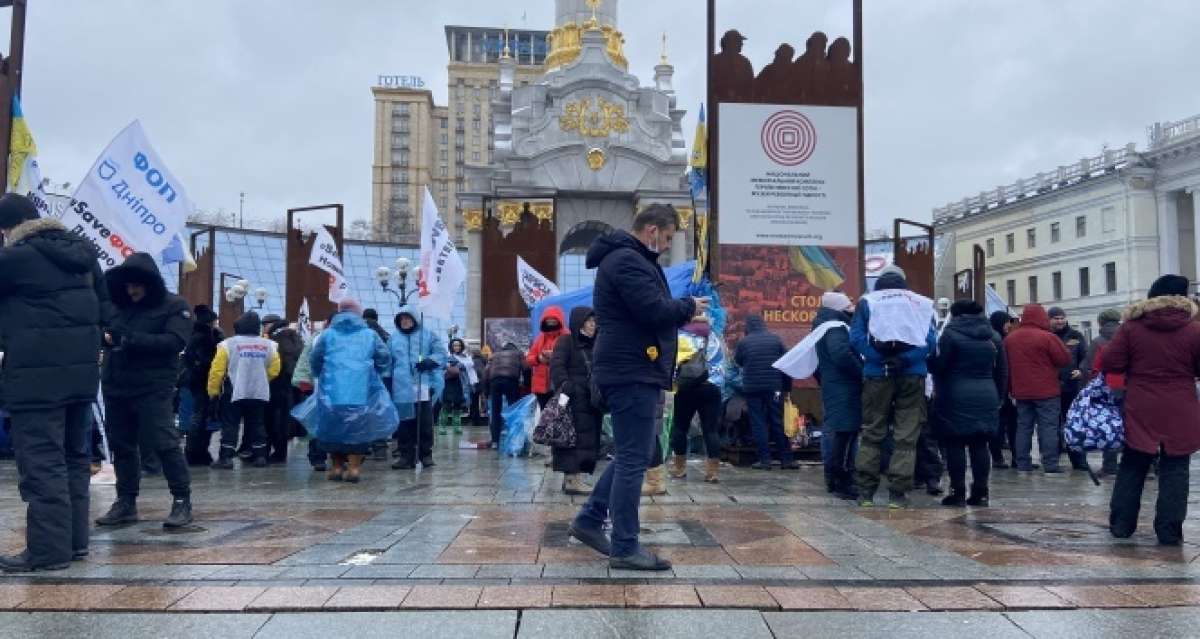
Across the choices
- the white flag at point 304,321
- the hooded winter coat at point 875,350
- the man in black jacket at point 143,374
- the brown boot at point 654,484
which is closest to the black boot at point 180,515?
the man in black jacket at point 143,374

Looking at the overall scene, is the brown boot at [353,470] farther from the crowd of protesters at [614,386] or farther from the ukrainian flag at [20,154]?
the ukrainian flag at [20,154]

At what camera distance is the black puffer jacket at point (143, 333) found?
641 centimetres

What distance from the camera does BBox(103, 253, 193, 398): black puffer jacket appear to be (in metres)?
6.41

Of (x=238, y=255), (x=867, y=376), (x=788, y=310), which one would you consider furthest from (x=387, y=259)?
(x=867, y=376)

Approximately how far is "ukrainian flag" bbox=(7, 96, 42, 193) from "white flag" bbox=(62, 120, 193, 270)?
247 cm

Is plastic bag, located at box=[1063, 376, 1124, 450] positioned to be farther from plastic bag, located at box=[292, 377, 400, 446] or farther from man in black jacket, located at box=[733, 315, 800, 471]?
plastic bag, located at box=[292, 377, 400, 446]

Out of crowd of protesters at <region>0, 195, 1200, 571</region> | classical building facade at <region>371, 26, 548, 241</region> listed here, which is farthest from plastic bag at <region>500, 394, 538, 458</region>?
classical building facade at <region>371, 26, 548, 241</region>

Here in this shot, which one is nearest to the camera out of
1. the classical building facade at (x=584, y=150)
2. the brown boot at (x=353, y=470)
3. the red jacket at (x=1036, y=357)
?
the brown boot at (x=353, y=470)

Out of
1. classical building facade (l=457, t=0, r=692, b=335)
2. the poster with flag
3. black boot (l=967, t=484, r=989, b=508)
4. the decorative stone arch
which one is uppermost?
classical building facade (l=457, t=0, r=692, b=335)

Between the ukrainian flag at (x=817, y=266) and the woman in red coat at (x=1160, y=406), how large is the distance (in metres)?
5.52

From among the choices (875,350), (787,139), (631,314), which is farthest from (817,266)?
(631,314)

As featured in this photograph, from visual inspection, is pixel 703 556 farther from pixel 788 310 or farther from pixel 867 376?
pixel 788 310

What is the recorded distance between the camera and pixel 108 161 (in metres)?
8.56

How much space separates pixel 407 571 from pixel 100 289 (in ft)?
7.84
